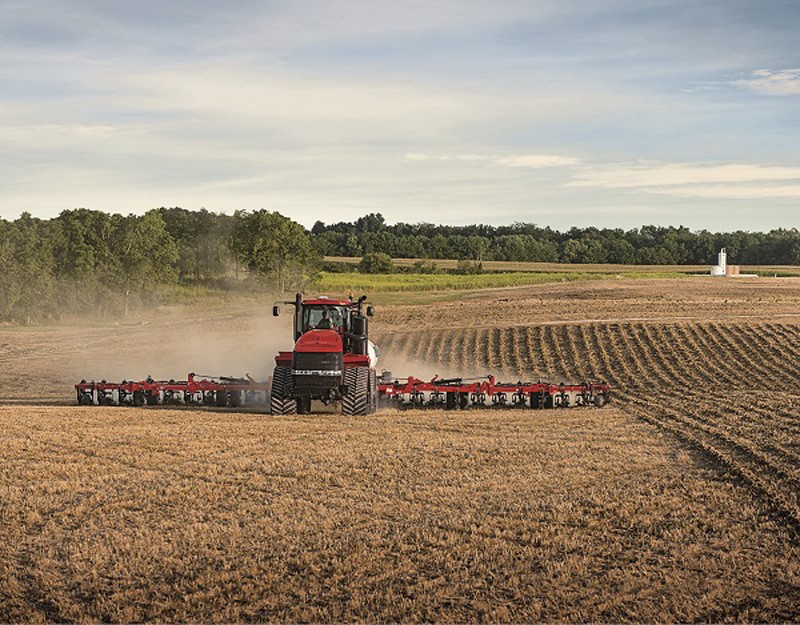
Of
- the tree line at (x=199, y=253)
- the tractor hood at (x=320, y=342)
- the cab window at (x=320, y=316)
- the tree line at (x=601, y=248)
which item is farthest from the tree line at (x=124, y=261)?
the tractor hood at (x=320, y=342)

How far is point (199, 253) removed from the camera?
94875 millimetres

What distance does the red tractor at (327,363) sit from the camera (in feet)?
68.2

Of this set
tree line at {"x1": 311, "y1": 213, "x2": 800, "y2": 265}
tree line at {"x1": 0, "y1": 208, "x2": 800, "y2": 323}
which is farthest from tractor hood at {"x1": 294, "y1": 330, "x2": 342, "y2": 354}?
tree line at {"x1": 311, "y1": 213, "x2": 800, "y2": 265}

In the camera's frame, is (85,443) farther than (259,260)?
No

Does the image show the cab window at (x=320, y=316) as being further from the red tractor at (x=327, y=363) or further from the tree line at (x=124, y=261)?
the tree line at (x=124, y=261)

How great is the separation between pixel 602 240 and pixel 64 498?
131 m

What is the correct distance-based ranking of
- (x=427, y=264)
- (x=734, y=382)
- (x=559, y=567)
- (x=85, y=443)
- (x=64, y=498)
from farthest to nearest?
(x=427, y=264)
(x=734, y=382)
(x=85, y=443)
(x=64, y=498)
(x=559, y=567)

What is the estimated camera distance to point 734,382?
98.0 feet

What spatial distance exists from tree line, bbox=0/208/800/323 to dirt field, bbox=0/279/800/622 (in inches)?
1601

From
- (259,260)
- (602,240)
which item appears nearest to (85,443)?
(259,260)

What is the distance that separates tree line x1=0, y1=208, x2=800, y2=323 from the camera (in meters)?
65.4

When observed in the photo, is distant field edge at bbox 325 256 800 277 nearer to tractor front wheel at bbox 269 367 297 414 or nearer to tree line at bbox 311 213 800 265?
tree line at bbox 311 213 800 265

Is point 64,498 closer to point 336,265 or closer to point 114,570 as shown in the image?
point 114,570

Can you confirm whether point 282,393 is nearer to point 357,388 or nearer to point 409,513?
point 357,388
